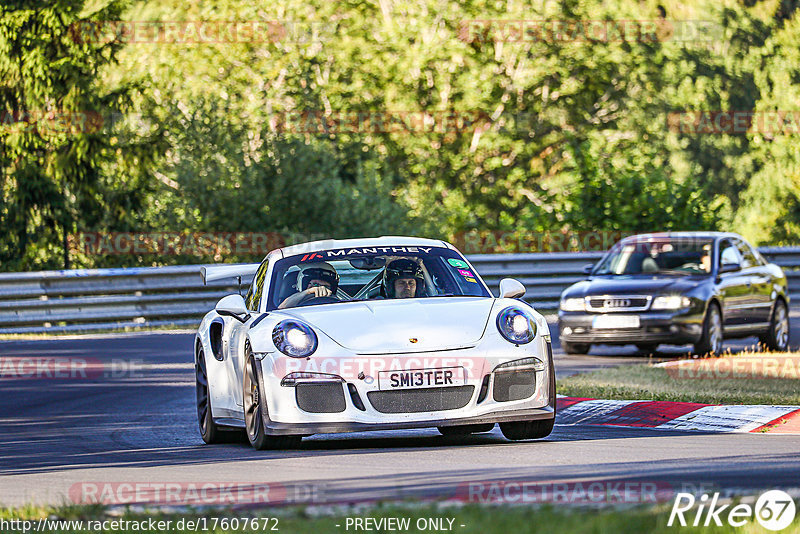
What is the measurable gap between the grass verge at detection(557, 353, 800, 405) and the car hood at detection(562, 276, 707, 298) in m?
1.18

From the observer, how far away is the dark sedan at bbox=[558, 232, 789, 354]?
17.2 meters

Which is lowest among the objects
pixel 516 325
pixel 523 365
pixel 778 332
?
pixel 778 332

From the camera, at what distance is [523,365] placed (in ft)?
30.3

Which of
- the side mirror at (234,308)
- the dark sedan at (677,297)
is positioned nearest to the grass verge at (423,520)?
the side mirror at (234,308)

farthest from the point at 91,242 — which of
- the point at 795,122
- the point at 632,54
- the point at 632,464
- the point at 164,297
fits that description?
the point at 795,122

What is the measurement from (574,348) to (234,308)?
343 inches

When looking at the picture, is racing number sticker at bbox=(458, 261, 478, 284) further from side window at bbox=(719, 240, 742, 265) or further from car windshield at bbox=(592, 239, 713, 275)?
side window at bbox=(719, 240, 742, 265)

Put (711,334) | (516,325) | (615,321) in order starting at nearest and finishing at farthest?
(516,325), (711,334), (615,321)

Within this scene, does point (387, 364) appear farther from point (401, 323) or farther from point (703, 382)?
point (703, 382)

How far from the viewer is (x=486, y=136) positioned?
39.8m

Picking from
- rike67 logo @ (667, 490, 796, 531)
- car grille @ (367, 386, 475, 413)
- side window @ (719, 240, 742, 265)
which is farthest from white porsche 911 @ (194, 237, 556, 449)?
side window @ (719, 240, 742, 265)

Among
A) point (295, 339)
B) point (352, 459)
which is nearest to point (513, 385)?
point (352, 459)

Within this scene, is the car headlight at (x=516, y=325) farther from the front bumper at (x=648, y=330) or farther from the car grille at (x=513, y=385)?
the front bumper at (x=648, y=330)

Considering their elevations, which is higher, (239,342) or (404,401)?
(239,342)
